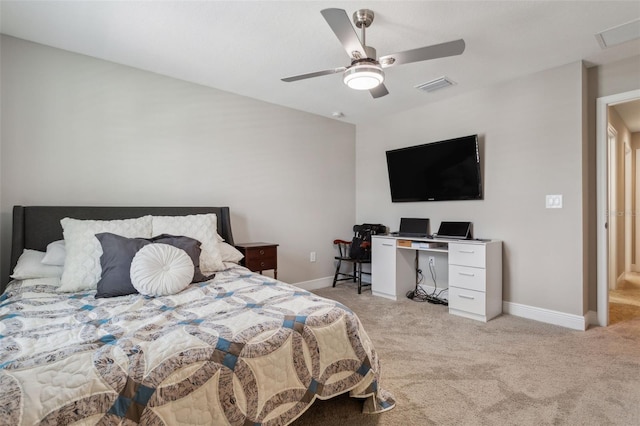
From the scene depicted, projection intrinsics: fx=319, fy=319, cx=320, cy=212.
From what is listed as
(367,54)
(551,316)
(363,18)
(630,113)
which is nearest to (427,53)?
(367,54)

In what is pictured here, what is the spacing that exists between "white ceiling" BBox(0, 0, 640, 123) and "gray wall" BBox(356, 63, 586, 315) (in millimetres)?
288

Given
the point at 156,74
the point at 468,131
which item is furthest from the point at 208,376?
the point at 468,131

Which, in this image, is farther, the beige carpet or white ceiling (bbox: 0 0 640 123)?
white ceiling (bbox: 0 0 640 123)

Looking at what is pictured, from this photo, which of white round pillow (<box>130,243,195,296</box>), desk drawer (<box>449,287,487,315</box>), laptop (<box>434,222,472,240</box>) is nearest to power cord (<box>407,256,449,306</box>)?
desk drawer (<box>449,287,487,315</box>)

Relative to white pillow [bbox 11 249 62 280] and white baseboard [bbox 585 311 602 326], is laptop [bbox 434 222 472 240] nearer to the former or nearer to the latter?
white baseboard [bbox 585 311 602 326]

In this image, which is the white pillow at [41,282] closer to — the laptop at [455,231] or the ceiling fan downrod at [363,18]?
the ceiling fan downrod at [363,18]

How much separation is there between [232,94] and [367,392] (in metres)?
3.25

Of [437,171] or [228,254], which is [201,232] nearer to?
[228,254]

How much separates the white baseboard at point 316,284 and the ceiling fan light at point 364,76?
2768mm

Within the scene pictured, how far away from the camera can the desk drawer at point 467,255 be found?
10.1 ft

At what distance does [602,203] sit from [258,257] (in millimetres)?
3288

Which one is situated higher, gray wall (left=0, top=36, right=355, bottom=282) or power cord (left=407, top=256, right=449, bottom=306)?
gray wall (left=0, top=36, right=355, bottom=282)

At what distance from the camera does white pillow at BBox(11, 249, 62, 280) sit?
2.08m

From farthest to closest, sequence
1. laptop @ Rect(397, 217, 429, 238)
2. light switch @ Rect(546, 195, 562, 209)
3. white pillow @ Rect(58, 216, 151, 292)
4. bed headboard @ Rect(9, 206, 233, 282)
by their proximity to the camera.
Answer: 1. laptop @ Rect(397, 217, 429, 238)
2. light switch @ Rect(546, 195, 562, 209)
3. bed headboard @ Rect(9, 206, 233, 282)
4. white pillow @ Rect(58, 216, 151, 292)
